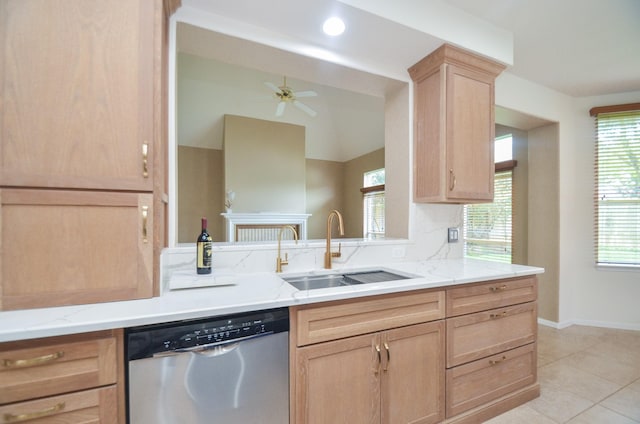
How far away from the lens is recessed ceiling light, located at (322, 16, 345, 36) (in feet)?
5.60

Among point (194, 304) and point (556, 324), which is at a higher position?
point (194, 304)

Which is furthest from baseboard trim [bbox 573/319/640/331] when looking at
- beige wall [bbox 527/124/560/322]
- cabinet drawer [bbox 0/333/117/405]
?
cabinet drawer [bbox 0/333/117/405]

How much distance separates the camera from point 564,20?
7.00ft

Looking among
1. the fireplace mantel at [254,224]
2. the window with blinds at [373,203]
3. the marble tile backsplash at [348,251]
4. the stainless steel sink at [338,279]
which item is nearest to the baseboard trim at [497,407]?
the stainless steel sink at [338,279]

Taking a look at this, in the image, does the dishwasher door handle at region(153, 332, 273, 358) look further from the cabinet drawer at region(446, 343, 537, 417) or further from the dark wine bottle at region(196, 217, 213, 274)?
the cabinet drawer at region(446, 343, 537, 417)

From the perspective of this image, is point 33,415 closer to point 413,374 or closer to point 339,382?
point 339,382

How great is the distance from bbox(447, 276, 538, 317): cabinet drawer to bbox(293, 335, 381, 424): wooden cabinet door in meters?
0.59

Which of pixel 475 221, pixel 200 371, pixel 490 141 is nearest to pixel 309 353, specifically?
pixel 200 371

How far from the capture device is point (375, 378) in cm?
140

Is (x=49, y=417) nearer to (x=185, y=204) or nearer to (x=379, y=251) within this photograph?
(x=379, y=251)

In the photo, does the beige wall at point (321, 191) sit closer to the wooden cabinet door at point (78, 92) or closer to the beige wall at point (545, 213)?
the beige wall at point (545, 213)

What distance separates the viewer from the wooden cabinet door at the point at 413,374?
144 centimetres

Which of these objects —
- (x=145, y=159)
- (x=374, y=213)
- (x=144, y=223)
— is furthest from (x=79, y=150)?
(x=374, y=213)

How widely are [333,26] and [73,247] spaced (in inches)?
72.3
